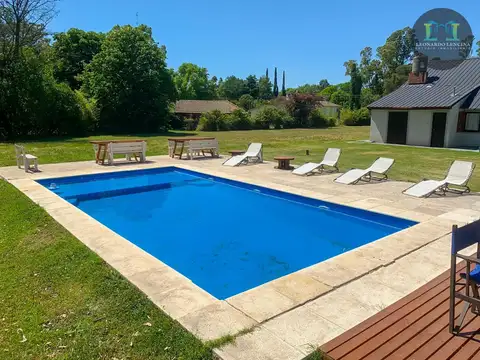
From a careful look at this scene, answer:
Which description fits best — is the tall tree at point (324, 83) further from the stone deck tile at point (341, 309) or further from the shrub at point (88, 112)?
the stone deck tile at point (341, 309)

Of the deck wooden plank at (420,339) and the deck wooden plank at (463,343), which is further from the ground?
the deck wooden plank at (463,343)

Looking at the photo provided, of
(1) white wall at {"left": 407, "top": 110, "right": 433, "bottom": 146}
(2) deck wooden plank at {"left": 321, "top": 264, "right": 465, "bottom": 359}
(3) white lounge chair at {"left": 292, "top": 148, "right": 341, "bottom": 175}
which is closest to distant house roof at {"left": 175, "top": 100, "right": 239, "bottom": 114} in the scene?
(1) white wall at {"left": 407, "top": 110, "right": 433, "bottom": 146}

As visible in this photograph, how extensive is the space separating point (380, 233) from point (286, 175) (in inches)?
193

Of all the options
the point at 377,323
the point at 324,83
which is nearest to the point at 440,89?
the point at 377,323

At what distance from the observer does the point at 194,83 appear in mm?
76062

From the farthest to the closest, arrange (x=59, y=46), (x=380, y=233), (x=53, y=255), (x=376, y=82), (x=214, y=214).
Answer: (x=376, y=82), (x=59, y=46), (x=214, y=214), (x=380, y=233), (x=53, y=255)

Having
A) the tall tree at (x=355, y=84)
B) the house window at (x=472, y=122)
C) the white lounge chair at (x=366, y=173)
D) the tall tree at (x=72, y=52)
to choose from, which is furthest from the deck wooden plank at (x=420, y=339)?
the tall tree at (x=355, y=84)

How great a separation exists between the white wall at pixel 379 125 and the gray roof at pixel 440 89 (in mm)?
427

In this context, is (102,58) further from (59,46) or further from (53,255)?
(53,255)

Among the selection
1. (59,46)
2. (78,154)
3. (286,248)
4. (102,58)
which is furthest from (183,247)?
(59,46)

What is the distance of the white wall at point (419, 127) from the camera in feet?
70.3

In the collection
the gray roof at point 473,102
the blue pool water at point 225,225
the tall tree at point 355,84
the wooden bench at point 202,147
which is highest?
the tall tree at point 355,84

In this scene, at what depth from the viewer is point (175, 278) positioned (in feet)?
14.0

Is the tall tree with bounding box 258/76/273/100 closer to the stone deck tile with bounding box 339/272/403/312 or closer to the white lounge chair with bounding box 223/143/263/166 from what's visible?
the white lounge chair with bounding box 223/143/263/166
